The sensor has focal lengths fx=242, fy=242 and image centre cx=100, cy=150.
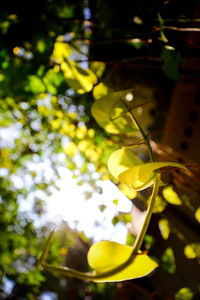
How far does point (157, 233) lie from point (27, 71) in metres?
0.83

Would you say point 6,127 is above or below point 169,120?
below

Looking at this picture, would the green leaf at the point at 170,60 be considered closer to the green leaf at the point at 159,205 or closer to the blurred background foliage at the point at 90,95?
the blurred background foliage at the point at 90,95

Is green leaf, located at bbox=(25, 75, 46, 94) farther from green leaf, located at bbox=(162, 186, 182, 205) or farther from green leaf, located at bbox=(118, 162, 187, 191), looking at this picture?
green leaf, located at bbox=(118, 162, 187, 191)

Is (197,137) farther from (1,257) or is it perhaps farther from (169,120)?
(1,257)

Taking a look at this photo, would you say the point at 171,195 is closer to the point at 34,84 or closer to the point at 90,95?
the point at 34,84

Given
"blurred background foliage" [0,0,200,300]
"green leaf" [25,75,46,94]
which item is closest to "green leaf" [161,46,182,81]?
"blurred background foliage" [0,0,200,300]

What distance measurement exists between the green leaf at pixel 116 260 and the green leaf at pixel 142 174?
7 cm

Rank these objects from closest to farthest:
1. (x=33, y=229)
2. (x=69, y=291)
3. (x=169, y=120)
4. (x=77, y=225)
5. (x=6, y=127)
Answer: (x=77, y=225) → (x=169, y=120) → (x=6, y=127) → (x=33, y=229) → (x=69, y=291)

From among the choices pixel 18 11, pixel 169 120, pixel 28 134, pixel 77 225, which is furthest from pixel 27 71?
pixel 169 120

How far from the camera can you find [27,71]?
83 cm

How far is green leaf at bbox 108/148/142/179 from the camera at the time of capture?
335 mm

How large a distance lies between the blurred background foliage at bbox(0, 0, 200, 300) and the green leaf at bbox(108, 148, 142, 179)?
205 mm

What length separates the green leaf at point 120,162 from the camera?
33 centimetres

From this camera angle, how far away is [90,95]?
1.32 m
